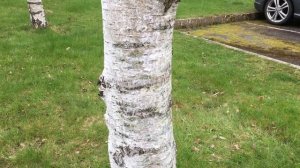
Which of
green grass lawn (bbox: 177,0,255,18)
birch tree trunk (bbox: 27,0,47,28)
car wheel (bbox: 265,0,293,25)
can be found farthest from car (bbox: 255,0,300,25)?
birch tree trunk (bbox: 27,0,47,28)

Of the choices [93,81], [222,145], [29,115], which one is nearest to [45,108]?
[29,115]

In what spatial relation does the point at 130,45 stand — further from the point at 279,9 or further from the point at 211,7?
the point at 211,7

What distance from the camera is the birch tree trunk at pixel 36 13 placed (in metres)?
8.00

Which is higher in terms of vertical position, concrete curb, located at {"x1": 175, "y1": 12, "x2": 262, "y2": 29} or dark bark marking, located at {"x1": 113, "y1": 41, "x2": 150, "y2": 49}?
dark bark marking, located at {"x1": 113, "y1": 41, "x2": 150, "y2": 49}

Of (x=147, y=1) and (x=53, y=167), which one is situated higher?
(x=147, y=1)

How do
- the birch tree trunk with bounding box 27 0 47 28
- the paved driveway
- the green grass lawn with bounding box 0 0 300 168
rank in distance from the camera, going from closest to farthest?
the green grass lawn with bounding box 0 0 300 168, the birch tree trunk with bounding box 27 0 47 28, the paved driveway

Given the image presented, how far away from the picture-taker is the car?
10.6 meters

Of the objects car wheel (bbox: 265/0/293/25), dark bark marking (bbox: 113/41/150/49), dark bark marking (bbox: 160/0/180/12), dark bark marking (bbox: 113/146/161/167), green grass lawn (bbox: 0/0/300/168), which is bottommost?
green grass lawn (bbox: 0/0/300/168)

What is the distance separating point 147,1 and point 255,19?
10.8 meters

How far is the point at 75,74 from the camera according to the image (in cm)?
618

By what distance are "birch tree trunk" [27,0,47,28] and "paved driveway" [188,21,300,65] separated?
3530 millimetres

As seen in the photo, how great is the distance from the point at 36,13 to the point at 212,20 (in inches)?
188

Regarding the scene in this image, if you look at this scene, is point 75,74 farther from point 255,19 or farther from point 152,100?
point 255,19

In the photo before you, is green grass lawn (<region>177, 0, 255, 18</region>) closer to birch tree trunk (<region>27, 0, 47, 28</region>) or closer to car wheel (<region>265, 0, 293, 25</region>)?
car wheel (<region>265, 0, 293, 25</region>)
